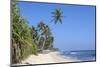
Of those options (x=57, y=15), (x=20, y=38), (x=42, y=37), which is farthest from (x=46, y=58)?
(x=57, y=15)

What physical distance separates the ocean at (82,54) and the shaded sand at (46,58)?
6 cm

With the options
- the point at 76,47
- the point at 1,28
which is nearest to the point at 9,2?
the point at 1,28

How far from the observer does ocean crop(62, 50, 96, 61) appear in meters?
3.17

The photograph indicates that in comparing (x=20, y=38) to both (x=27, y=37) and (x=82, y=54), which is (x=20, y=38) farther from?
(x=82, y=54)

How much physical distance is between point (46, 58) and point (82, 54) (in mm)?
479

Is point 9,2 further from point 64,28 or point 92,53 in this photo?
point 92,53

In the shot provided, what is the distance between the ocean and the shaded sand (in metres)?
0.06

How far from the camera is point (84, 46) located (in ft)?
10.7

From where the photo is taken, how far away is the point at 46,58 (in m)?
3.08

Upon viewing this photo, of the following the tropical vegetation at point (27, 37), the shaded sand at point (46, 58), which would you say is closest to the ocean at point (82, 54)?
the shaded sand at point (46, 58)

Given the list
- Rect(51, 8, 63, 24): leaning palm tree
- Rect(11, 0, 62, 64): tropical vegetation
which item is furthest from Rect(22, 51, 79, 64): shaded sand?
Rect(51, 8, 63, 24): leaning palm tree

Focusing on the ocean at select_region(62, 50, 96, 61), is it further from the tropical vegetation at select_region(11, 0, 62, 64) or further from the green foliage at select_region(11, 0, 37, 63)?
the green foliage at select_region(11, 0, 37, 63)

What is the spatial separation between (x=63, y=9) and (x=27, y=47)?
65 centimetres

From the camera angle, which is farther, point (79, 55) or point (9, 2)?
point (79, 55)
